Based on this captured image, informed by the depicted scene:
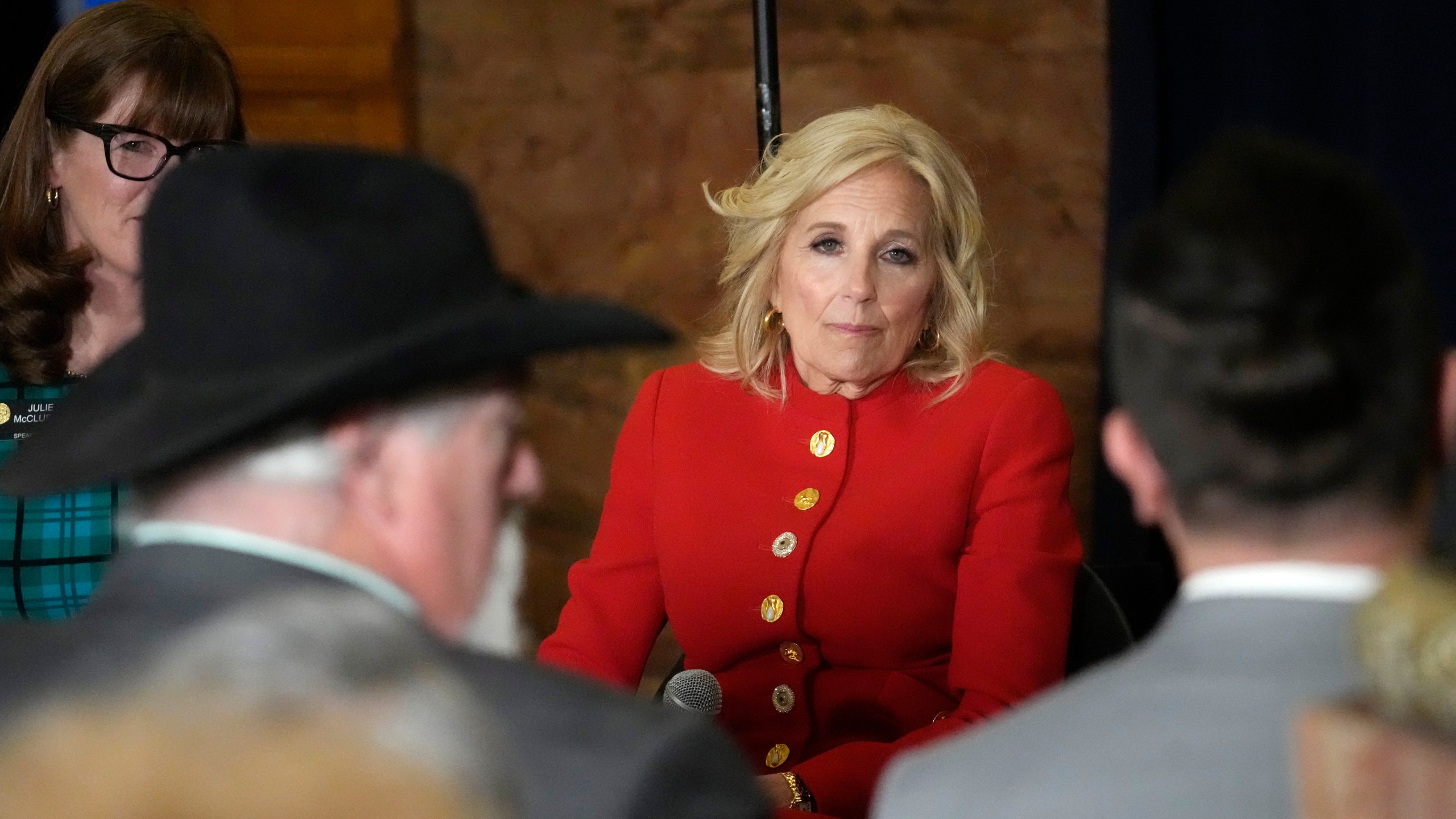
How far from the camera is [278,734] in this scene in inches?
29.2

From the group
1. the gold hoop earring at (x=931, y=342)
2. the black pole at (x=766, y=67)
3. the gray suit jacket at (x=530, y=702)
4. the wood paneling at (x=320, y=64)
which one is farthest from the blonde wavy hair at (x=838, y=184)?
the wood paneling at (x=320, y=64)

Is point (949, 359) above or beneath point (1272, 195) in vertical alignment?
beneath

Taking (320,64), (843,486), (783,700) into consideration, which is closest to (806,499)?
(843,486)

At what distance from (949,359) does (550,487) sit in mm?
2133

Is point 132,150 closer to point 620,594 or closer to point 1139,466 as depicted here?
point 620,594

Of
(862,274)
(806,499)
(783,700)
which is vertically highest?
(862,274)

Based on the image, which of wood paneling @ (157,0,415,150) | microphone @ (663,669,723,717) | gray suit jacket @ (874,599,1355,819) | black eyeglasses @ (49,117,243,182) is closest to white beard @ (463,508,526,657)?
gray suit jacket @ (874,599,1355,819)

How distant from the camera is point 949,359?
233cm

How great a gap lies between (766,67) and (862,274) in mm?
605

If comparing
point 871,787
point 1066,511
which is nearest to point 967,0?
point 1066,511

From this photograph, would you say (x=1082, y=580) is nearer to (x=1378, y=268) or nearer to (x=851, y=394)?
(x=851, y=394)

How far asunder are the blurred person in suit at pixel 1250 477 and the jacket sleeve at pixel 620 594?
130 centimetres

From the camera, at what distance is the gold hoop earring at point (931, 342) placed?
2.36 m

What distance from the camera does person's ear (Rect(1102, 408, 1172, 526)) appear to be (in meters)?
1.06
